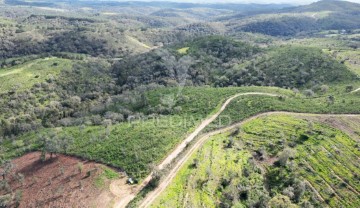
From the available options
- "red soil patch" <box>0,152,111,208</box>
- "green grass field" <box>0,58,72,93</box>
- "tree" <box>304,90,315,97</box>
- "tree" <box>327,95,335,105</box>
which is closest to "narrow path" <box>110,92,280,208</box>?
"red soil patch" <box>0,152,111,208</box>

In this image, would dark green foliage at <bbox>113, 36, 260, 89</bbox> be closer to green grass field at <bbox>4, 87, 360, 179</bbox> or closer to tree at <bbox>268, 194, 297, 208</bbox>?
green grass field at <bbox>4, 87, 360, 179</bbox>

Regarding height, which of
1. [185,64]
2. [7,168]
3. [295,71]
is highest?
[295,71]

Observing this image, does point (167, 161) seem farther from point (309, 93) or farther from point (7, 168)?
point (309, 93)

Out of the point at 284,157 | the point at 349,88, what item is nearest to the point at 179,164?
the point at 284,157

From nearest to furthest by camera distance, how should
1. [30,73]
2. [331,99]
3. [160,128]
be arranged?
1. [160,128]
2. [331,99]
3. [30,73]

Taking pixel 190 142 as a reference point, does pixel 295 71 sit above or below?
above

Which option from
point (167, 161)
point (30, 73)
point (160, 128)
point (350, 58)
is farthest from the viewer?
point (30, 73)

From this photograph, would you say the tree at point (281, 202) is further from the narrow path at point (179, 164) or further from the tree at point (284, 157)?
the narrow path at point (179, 164)
